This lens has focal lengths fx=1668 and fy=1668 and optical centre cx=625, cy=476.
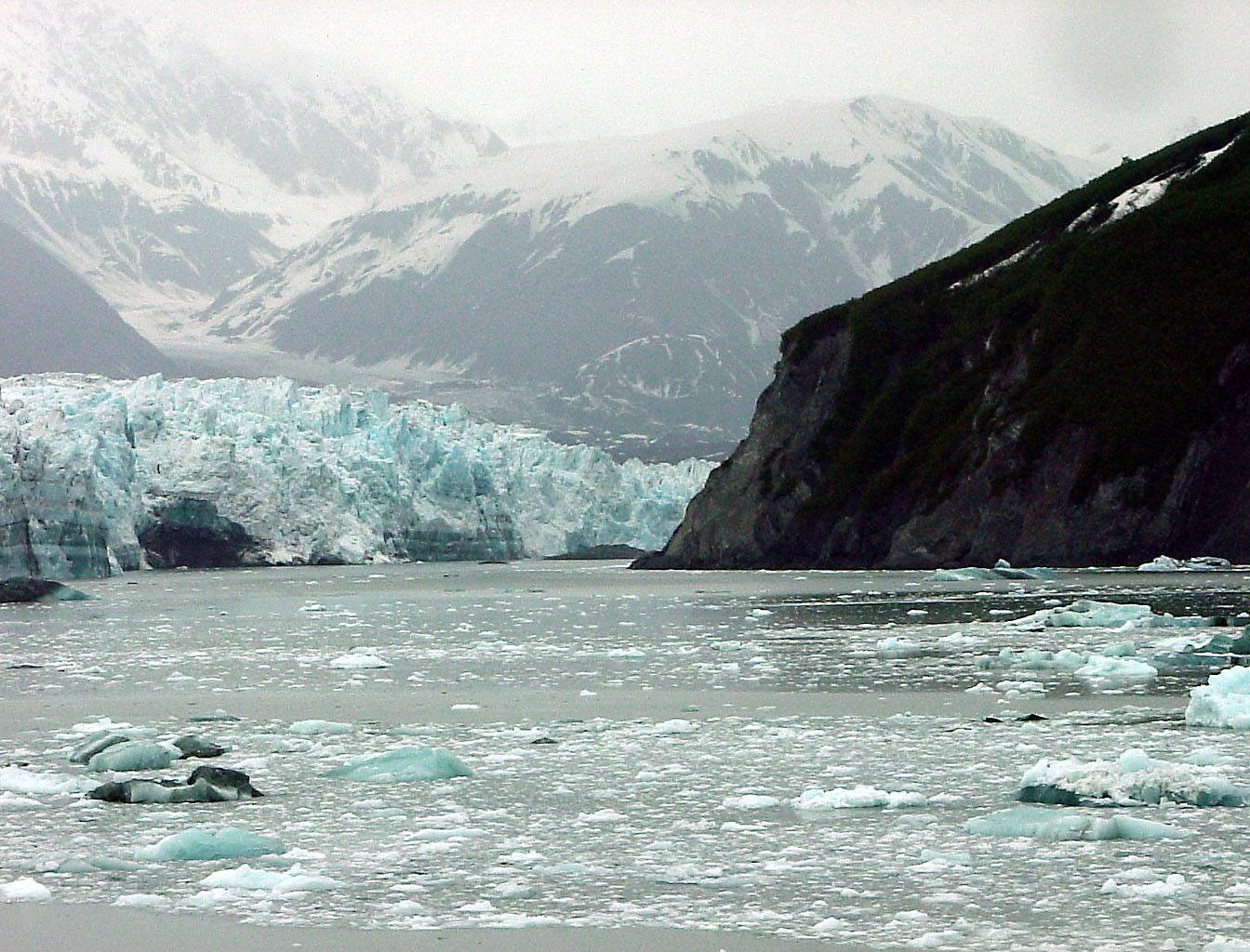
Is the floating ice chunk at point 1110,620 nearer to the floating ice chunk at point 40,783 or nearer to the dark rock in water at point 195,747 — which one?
the dark rock in water at point 195,747

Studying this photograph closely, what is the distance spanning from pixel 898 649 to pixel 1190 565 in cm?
3268

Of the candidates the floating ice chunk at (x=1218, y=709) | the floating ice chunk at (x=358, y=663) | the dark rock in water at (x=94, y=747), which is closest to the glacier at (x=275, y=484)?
the floating ice chunk at (x=358, y=663)

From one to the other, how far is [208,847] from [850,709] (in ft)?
27.2

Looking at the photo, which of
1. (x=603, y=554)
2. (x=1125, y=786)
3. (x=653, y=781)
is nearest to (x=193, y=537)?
(x=603, y=554)

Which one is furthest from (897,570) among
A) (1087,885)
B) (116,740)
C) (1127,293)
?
(1087,885)

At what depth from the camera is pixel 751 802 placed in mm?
11164

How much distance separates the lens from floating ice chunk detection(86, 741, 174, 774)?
42.8 feet

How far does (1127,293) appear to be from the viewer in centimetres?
6259

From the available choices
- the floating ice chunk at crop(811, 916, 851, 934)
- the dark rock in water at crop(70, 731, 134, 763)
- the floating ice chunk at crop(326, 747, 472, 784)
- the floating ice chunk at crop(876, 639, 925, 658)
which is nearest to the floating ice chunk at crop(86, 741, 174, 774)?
the dark rock in water at crop(70, 731, 134, 763)

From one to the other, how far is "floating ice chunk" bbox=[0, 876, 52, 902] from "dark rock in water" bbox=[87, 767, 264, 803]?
2.68m

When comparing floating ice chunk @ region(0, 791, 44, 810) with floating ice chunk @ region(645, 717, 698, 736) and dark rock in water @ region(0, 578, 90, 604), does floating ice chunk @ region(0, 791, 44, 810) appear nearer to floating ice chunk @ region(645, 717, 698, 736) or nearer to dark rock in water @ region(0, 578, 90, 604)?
floating ice chunk @ region(645, 717, 698, 736)

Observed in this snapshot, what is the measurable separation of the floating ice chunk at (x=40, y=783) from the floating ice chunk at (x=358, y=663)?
33.1ft

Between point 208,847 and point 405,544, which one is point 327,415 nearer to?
point 405,544

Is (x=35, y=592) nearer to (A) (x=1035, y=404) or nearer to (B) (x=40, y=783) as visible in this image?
(A) (x=1035, y=404)
